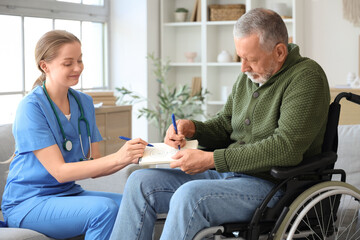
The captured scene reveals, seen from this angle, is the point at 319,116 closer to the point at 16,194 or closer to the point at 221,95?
the point at 16,194

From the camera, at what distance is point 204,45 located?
205 inches

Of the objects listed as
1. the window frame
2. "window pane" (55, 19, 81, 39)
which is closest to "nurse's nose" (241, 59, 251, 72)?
the window frame

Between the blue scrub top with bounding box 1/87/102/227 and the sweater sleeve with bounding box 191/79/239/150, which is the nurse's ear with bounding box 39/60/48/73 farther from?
the sweater sleeve with bounding box 191/79/239/150

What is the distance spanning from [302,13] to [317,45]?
309 mm

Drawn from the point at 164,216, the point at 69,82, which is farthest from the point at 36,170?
the point at 164,216

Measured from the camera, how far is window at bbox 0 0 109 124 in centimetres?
410

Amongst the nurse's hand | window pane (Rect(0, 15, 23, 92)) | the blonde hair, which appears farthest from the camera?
window pane (Rect(0, 15, 23, 92))

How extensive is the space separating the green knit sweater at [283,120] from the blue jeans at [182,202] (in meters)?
0.08

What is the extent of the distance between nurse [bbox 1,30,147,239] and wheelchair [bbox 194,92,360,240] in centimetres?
46

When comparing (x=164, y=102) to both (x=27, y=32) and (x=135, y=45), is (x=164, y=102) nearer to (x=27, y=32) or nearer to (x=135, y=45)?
(x=135, y=45)

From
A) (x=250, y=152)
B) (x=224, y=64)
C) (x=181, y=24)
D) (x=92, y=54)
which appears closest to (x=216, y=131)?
(x=250, y=152)

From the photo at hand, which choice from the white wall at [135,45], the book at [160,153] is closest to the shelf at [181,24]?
the white wall at [135,45]

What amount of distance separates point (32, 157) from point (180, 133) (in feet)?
1.91

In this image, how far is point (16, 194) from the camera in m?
2.23
